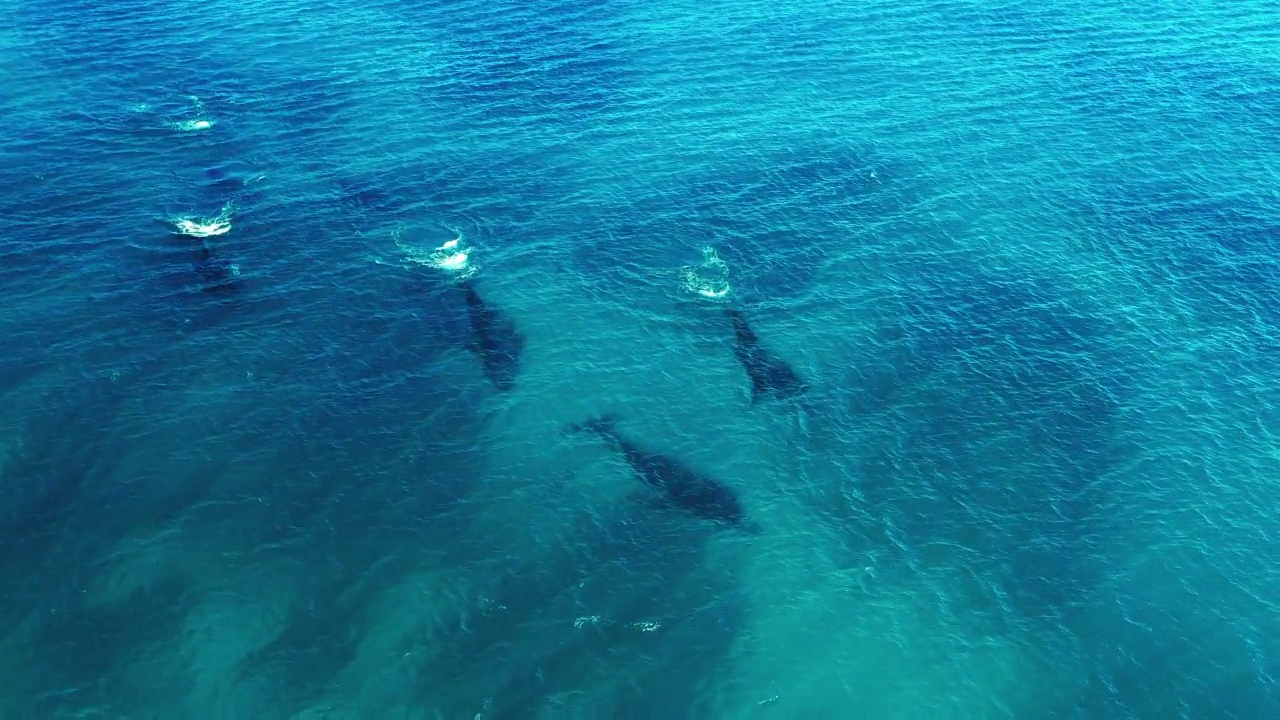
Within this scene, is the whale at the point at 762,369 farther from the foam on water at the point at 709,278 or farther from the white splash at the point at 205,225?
the white splash at the point at 205,225

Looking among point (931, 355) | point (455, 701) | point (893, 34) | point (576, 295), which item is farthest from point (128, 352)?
point (893, 34)

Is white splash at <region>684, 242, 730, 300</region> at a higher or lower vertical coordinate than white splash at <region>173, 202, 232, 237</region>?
lower

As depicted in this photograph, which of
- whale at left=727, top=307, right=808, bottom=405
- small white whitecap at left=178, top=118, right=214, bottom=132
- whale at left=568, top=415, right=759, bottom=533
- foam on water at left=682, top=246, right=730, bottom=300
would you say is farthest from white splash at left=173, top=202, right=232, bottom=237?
whale at left=727, top=307, right=808, bottom=405

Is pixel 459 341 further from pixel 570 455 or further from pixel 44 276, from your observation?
pixel 44 276

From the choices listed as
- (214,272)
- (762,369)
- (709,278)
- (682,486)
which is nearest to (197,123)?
(214,272)

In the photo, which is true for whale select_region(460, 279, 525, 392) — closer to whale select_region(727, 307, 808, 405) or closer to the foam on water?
the foam on water

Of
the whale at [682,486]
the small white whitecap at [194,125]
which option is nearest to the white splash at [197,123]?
the small white whitecap at [194,125]
